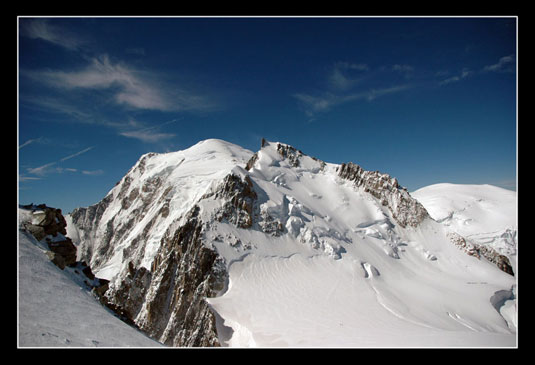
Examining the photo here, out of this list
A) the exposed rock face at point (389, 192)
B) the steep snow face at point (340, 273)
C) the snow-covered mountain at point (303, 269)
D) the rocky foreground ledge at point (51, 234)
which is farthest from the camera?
the exposed rock face at point (389, 192)

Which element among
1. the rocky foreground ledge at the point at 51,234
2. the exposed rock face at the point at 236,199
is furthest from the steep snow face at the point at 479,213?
the rocky foreground ledge at the point at 51,234

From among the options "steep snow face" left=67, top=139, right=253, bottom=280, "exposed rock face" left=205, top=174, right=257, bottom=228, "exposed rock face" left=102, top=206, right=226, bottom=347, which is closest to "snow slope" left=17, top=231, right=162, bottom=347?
"exposed rock face" left=102, top=206, right=226, bottom=347

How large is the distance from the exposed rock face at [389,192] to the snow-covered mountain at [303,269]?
0.60 ft

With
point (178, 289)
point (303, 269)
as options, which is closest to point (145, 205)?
point (178, 289)

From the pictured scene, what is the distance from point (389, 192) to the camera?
49.1m

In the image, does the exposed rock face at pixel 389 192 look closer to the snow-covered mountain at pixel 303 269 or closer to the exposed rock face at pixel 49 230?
the snow-covered mountain at pixel 303 269

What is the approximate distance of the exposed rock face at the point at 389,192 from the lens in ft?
152

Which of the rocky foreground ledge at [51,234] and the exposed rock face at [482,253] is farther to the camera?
the exposed rock face at [482,253]

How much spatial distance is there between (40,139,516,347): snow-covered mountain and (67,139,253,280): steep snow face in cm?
79

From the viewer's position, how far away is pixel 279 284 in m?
29.4

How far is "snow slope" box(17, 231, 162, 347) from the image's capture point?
6156 mm

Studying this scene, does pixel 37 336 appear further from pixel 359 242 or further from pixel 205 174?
pixel 205 174
